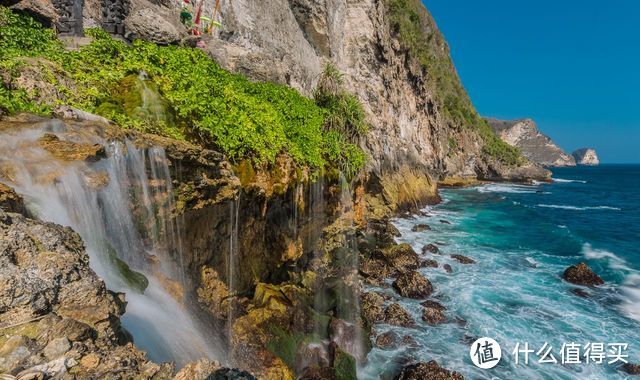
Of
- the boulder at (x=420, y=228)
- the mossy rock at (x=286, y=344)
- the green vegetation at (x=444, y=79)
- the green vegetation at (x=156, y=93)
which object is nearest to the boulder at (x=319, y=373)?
the mossy rock at (x=286, y=344)

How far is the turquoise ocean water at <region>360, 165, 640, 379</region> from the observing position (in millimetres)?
12055

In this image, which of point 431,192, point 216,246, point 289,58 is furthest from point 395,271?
point 431,192

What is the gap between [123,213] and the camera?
609 centimetres

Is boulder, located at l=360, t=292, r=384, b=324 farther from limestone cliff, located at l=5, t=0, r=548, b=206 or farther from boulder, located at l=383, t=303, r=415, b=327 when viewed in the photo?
limestone cliff, located at l=5, t=0, r=548, b=206

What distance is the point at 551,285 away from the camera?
735 inches

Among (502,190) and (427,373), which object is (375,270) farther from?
(502,190)

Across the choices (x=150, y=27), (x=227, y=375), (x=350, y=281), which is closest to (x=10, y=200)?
(x=227, y=375)

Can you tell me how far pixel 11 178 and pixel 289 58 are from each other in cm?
1967

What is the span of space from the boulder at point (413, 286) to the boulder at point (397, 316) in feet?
6.77

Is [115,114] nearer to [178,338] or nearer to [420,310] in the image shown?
[178,338]

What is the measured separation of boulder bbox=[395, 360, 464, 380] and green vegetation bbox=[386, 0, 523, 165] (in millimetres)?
47167

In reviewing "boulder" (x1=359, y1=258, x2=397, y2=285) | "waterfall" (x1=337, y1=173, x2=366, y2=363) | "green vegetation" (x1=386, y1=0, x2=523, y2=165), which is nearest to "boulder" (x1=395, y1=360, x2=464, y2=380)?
"waterfall" (x1=337, y1=173, x2=366, y2=363)

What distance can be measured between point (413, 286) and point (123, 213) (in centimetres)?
1420

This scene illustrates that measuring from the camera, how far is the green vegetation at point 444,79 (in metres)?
58.3
